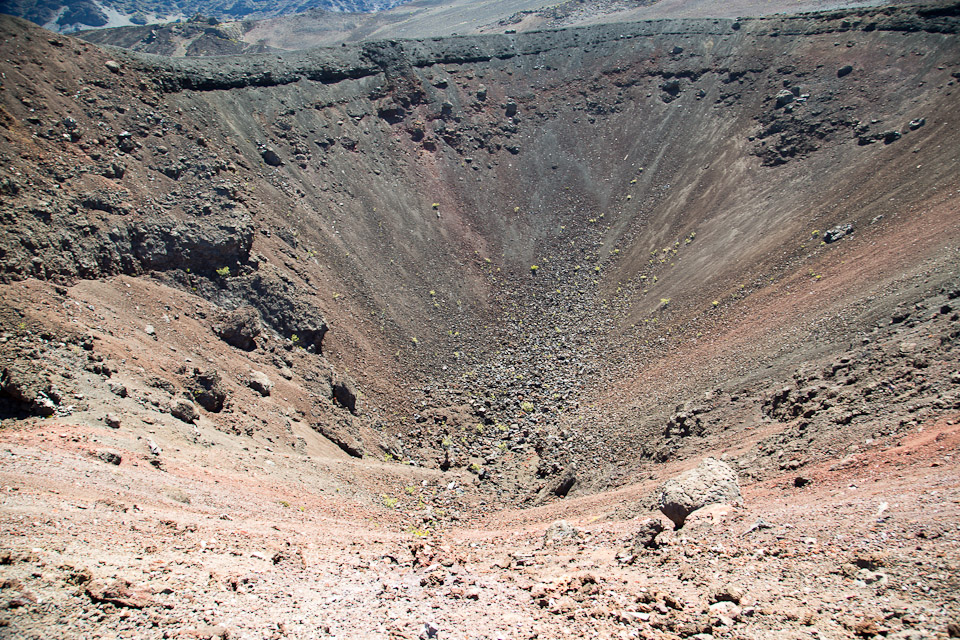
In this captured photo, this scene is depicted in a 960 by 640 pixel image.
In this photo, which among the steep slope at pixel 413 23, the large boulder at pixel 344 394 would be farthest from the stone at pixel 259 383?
the steep slope at pixel 413 23

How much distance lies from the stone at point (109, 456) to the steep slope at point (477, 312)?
56mm

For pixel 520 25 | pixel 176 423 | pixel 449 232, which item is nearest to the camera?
pixel 176 423

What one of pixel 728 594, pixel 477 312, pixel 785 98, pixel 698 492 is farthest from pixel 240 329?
pixel 785 98

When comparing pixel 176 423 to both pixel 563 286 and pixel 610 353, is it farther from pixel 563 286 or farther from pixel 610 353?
pixel 563 286

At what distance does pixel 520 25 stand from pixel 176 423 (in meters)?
75.0

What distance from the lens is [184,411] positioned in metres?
14.6

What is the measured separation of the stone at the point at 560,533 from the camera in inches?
509

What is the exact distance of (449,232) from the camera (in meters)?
31.5

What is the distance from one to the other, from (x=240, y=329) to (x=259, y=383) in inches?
95.7

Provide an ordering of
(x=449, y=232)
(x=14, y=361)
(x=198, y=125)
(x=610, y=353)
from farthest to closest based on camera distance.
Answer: (x=449, y=232), (x=198, y=125), (x=610, y=353), (x=14, y=361)

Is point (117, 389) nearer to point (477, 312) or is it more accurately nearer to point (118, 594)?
point (118, 594)

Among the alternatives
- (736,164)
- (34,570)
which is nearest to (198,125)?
(34,570)

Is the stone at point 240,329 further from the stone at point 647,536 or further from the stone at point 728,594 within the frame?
the stone at point 728,594

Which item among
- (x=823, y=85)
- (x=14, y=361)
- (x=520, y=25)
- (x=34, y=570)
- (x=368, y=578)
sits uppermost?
(x=520, y=25)
